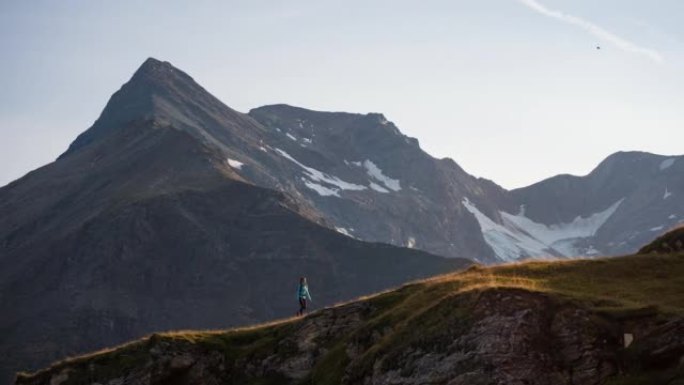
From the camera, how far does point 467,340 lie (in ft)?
105

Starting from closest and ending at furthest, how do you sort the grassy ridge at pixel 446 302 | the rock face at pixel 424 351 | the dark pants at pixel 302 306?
the rock face at pixel 424 351 < the grassy ridge at pixel 446 302 < the dark pants at pixel 302 306

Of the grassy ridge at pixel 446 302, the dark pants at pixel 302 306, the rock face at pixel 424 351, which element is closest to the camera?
the rock face at pixel 424 351

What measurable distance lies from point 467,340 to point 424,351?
179 centimetres

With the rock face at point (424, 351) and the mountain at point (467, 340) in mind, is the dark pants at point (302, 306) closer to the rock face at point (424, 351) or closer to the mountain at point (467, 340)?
the mountain at point (467, 340)

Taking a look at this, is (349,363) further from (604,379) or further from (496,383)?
(604,379)

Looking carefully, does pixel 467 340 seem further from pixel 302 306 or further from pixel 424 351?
pixel 302 306

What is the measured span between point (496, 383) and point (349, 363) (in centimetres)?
792

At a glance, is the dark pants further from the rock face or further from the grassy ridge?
the rock face

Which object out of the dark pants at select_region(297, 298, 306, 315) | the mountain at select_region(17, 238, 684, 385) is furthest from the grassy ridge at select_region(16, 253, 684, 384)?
the dark pants at select_region(297, 298, 306, 315)

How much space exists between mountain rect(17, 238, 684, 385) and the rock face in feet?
0.14

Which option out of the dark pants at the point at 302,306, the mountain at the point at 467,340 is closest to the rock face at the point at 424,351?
the mountain at the point at 467,340

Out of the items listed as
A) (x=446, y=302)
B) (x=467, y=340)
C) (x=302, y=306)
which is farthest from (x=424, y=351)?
(x=302, y=306)

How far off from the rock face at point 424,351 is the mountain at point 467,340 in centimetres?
4

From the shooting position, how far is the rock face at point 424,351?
99.3 feet
